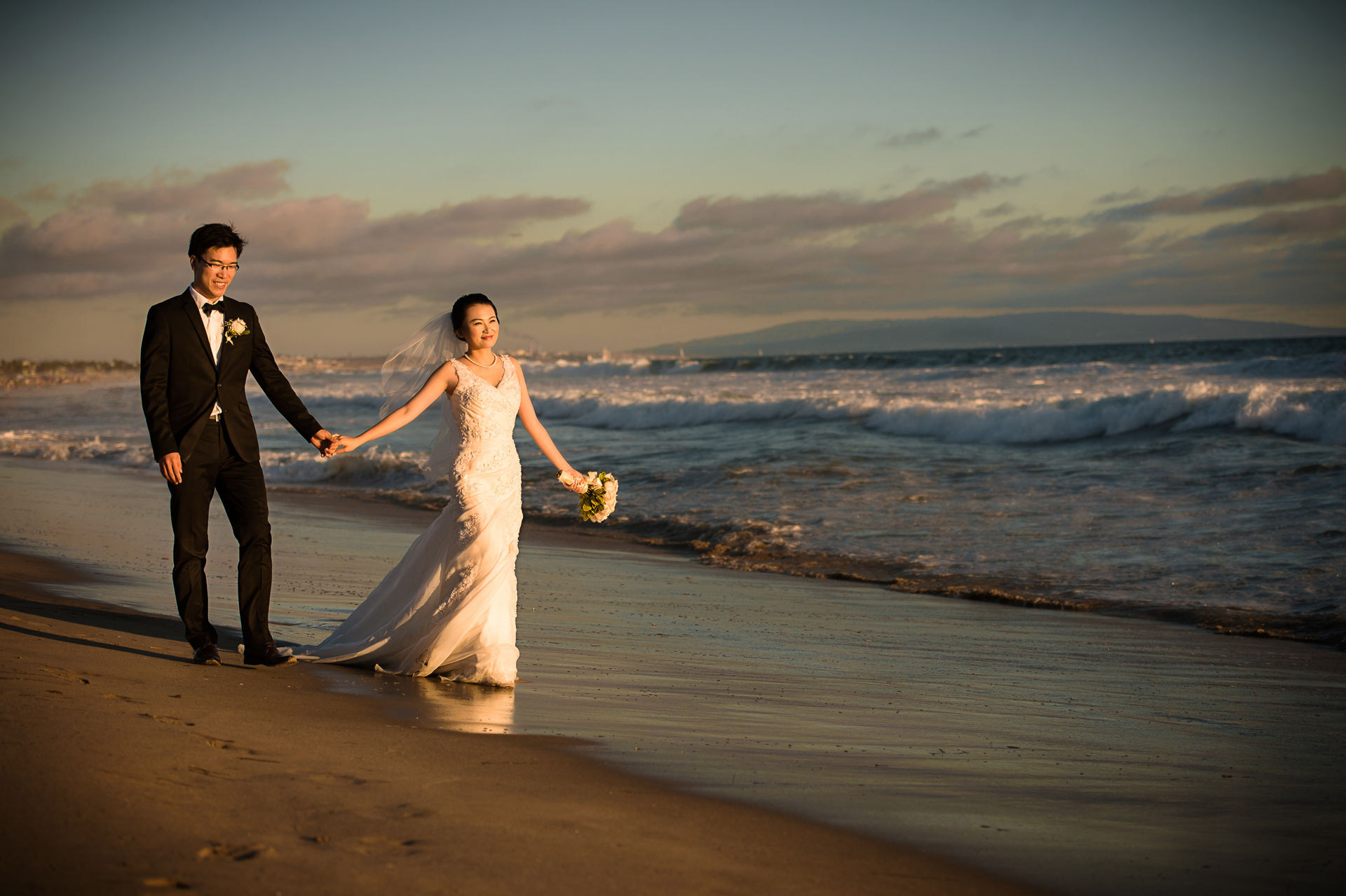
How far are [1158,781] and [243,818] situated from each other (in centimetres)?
326

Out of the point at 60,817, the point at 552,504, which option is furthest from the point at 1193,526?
the point at 60,817

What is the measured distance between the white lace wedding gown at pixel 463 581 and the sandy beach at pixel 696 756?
0.19 meters

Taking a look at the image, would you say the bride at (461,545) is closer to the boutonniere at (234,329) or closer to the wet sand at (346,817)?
the boutonniere at (234,329)

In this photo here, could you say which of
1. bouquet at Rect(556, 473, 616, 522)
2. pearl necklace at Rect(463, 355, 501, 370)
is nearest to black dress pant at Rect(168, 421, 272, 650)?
pearl necklace at Rect(463, 355, 501, 370)

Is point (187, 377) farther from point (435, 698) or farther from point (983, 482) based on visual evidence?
point (983, 482)

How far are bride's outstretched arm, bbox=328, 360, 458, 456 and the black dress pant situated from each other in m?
0.48

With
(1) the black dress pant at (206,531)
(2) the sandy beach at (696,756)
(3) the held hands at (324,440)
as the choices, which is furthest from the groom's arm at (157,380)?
(2) the sandy beach at (696,756)

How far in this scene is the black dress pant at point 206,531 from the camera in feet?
16.1

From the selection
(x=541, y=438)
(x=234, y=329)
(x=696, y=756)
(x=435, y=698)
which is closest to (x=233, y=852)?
(x=696, y=756)

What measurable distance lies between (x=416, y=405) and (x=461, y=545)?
79 centimetres

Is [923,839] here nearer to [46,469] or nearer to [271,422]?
[46,469]

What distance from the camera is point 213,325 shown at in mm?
4969

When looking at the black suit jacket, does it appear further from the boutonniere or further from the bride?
the bride

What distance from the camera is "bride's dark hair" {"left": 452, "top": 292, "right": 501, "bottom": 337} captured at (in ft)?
17.7
